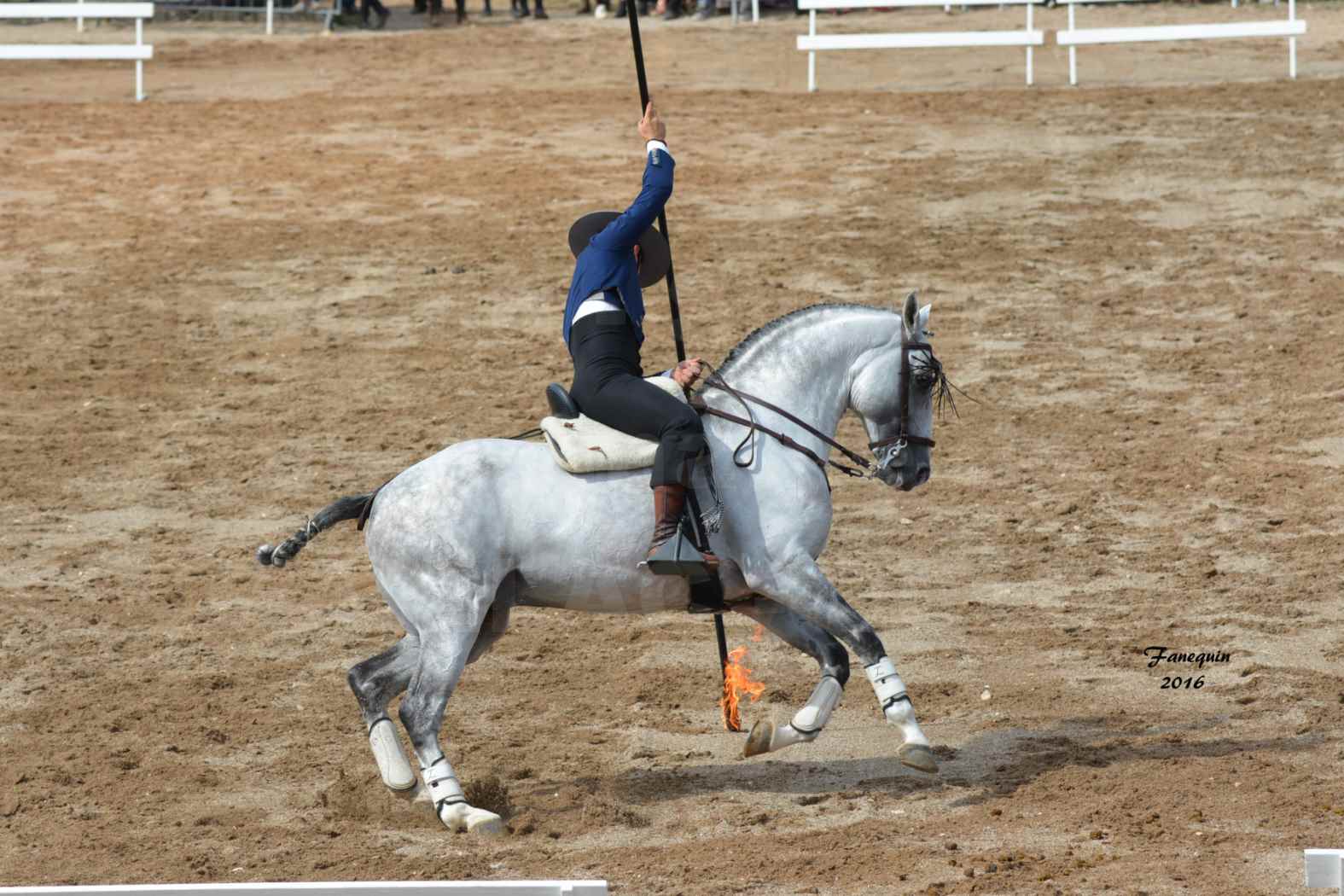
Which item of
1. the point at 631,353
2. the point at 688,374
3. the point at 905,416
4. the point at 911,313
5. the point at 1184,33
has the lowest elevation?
the point at 905,416

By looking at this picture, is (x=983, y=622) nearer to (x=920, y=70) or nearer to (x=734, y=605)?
(x=734, y=605)

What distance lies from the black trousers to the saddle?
0.05m

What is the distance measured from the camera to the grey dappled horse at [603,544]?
882 centimetres

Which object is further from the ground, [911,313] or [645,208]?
[645,208]

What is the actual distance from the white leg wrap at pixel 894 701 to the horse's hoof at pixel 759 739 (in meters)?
0.58

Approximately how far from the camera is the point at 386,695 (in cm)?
916

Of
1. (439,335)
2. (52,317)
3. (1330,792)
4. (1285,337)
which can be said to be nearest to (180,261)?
(52,317)

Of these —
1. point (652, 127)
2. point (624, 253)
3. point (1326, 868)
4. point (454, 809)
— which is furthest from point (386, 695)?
point (1326, 868)

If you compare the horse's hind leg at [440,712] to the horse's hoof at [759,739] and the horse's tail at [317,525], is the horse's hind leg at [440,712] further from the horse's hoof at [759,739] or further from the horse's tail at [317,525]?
the horse's hoof at [759,739]

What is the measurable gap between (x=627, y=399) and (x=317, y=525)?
1.61 m

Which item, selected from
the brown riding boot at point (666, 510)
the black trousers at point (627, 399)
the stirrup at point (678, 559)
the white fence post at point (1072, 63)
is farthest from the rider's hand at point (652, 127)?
the white fence post at point (1072, 63)

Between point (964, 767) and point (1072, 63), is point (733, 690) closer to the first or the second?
point (964, 767)

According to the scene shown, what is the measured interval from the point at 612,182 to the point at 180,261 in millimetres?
4905

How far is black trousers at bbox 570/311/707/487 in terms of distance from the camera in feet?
28.8
